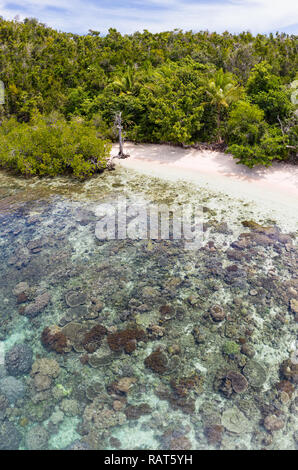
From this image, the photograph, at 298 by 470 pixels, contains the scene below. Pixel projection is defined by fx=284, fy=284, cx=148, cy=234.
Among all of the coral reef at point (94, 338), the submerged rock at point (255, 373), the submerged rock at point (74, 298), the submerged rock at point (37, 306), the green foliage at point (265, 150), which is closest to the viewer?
the submerged rock at point (255, 373)

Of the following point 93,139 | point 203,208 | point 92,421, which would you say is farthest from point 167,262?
point 93,139

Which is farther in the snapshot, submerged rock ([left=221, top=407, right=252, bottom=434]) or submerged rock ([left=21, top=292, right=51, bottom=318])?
submerged rock ([left=21, top=292, right=51, bottom=318])

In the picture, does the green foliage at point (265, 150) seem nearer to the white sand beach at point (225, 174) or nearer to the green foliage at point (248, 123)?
the green foliage at point (248, 123)

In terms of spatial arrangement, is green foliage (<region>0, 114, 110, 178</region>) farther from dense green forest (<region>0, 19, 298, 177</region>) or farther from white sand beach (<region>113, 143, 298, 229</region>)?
white sand beach (<region>113, 143, 298, 229</region>)

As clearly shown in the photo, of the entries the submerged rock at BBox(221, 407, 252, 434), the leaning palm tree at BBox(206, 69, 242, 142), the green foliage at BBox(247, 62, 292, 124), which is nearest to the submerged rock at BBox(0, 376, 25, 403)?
the submerged rock at BBox(221, 407, 252, 434)

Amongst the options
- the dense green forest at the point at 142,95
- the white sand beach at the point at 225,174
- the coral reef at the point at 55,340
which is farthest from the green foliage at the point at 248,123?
the coral reef at the point at 55,340

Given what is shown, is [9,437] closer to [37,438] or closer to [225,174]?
[37,438]

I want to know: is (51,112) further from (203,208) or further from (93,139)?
(203,208)
